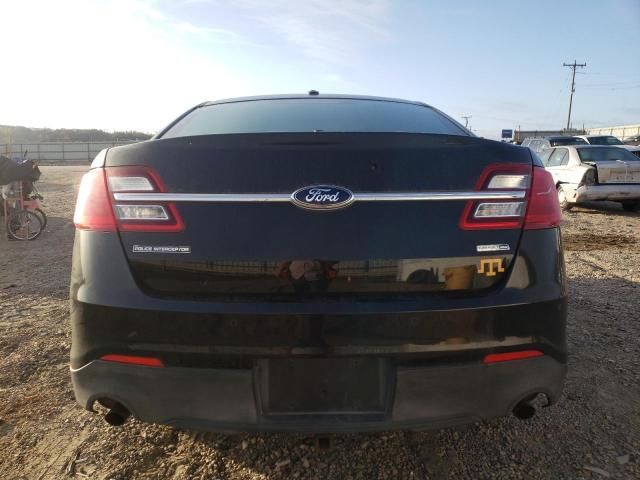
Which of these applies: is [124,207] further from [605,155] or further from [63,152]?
[63,152]

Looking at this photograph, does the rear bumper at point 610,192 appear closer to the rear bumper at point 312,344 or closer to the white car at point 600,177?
the white car at point 600,177

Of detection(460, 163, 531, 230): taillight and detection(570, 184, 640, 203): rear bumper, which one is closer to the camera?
detection(460, 163, 531, 230): taillight

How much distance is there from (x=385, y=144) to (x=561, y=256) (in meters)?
0.80

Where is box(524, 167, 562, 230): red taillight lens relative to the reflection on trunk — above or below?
above

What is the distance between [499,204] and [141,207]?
4.14 feet

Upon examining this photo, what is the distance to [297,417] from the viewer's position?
1.69 meters

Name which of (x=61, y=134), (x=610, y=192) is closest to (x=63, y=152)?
(x=61, y=134)

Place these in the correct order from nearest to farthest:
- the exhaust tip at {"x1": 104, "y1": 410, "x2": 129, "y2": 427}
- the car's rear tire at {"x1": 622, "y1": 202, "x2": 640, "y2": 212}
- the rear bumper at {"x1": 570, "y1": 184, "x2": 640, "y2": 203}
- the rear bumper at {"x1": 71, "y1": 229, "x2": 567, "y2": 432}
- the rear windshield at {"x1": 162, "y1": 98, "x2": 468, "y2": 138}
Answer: the rear bumper at {"x1": 71, "y1": 229, "x2": 567, "y2": 432}, the exhaust tip at {"x1": 104, "y1": 410, "x2": 129, "y2": 427}, the rear windshield at {"x1": 162, "y1": 98, "x2": 468, "y2": 138}, the rear bumper at {"x1": 570, "y1": 184, "x2": 640, "y2": 203}, the car's rear tire at {"x1": 622, "y1": 202, "x2": 640, "y2": 212}

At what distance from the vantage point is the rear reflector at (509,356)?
1693 mm

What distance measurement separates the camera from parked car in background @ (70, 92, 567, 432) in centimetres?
165

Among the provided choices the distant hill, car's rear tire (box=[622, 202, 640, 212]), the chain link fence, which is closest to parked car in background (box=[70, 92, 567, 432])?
car's rear tire (box=[622, 202, 640, 212])

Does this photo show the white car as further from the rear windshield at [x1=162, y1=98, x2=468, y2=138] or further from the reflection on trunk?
the reflection on trunk

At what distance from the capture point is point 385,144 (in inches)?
69.4

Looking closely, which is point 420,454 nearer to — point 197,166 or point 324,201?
point 324,201
